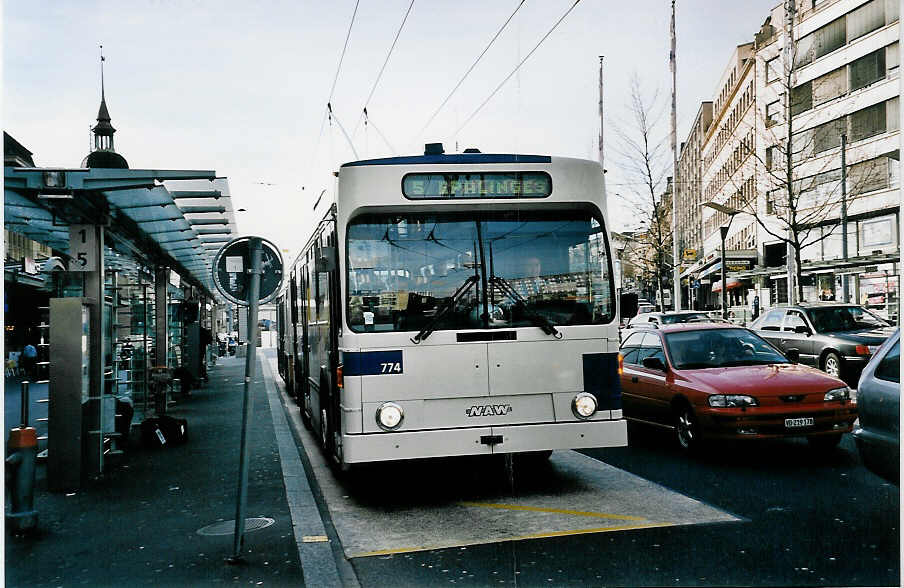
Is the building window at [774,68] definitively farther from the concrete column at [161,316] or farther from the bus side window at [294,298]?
the concrete column at [161,316]

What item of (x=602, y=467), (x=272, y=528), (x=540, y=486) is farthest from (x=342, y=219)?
(x=602, y=467)

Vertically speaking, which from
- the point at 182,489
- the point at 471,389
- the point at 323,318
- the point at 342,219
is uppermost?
the point at 342,219

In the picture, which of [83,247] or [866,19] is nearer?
[83,247]

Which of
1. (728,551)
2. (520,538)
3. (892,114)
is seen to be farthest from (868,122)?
(520,538)

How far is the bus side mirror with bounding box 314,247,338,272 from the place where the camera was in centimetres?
841

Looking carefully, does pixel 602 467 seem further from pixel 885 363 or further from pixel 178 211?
pixel 178 211

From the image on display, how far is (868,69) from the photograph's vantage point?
26.7 metres

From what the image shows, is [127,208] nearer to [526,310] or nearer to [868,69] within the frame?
[526,310]

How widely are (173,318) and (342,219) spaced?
15930 mm

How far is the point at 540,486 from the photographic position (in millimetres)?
9031

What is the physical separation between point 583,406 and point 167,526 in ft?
12.1

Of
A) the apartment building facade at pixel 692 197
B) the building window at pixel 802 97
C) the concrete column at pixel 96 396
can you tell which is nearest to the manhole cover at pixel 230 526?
the concrete column at pixel 96 396

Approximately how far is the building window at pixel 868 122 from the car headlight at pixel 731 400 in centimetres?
1752

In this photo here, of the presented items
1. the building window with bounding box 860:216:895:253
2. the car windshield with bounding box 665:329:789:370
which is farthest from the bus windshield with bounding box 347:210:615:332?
the building window with bounding box 860:216:895:253
